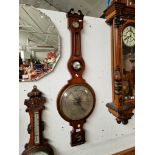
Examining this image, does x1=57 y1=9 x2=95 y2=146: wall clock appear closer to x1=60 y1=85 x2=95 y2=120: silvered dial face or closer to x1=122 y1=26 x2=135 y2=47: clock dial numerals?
x1=60 y1=85 x2=95 y2=120: silvered dial face

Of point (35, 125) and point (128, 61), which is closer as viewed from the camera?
point (35, 125)

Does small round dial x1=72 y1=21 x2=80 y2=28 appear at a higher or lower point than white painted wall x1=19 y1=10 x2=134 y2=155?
higher

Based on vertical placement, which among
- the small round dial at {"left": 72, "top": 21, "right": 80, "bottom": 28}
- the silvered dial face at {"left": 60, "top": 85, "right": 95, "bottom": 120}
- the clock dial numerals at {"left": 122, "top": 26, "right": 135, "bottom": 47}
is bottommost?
the silvered dial face at {"left": 60, "top": 85, "right": 95, "bottom": 120}

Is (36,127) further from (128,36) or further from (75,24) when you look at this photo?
(128,36)

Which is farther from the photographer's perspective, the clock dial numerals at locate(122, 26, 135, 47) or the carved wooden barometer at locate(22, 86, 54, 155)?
the clock dial numerals at locate(122, 26, 135, 47)

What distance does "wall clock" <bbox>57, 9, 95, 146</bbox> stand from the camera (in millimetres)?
1089

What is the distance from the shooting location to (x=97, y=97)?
123 centimetres

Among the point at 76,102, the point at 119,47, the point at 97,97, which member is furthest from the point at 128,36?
the point at 76,102

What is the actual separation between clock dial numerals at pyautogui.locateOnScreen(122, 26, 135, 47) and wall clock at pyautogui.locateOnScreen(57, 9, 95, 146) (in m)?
0.36

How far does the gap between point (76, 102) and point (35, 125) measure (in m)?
0.35

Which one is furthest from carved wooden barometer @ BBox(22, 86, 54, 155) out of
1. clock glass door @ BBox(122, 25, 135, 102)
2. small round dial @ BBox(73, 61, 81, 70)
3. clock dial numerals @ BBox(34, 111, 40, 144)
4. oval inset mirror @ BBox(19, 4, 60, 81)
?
clock glass door @ BBox(122, 25, 135, 102)

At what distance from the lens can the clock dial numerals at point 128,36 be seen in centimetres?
113
